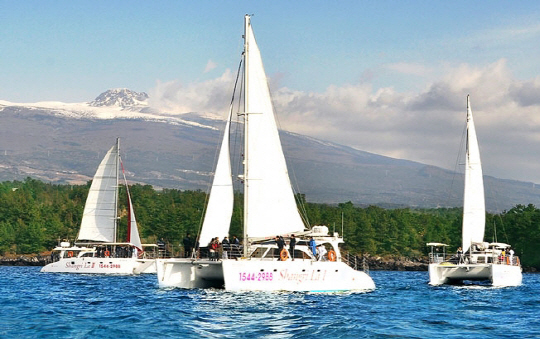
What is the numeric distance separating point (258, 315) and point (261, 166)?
46.3ft

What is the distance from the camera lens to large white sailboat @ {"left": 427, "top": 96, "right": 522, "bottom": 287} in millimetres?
62291

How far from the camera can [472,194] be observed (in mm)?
68688

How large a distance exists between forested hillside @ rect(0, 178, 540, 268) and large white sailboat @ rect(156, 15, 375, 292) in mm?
85371

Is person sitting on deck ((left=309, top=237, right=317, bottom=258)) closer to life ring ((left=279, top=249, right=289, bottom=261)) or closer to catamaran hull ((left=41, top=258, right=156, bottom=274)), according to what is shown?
life ring ((left=279, top=249, right=289, bottom=261))

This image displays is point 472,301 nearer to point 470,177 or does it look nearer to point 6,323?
point 470,177

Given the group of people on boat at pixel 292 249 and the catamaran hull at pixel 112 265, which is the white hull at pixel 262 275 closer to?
the group of people on boat at pixel 292 249

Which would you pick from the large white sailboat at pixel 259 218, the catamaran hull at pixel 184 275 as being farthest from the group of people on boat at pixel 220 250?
the catamaran hull at pixel 184 275

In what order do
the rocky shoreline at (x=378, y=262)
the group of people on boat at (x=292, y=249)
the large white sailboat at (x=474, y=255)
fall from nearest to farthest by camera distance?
the group of people on boat at (x=292, y=249)
the large white sailboat at (x=474, y=255)
the rocky shoreline at (x=378, y=262)

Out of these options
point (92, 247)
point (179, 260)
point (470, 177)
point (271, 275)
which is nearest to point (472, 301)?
point (271, 275)

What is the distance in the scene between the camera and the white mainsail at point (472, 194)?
222ft

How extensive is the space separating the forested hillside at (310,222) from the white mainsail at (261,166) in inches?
3364

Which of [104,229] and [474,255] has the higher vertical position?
[104,229]

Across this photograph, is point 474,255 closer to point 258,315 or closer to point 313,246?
point 313,246

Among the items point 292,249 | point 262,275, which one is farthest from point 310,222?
point 262,275
